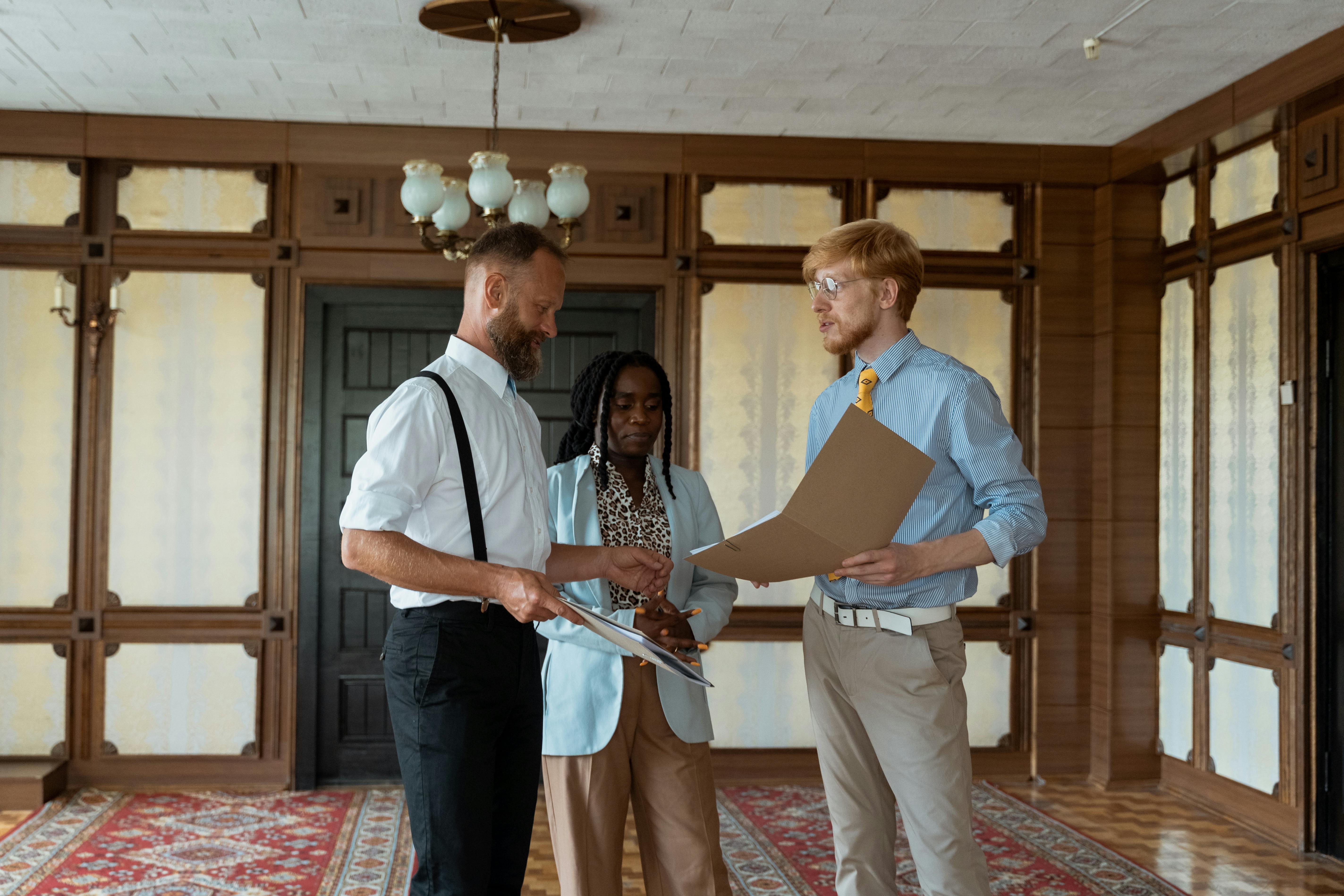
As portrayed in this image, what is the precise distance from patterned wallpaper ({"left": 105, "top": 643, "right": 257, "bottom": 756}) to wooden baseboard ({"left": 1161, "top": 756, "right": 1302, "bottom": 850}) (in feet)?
13.5

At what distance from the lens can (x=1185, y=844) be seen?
445cm

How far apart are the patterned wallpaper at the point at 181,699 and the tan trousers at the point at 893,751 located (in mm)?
3722

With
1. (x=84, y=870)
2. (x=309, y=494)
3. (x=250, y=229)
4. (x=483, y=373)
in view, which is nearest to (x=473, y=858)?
(x=483, y=373)

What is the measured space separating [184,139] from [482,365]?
146 inches

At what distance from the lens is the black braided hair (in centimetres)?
275

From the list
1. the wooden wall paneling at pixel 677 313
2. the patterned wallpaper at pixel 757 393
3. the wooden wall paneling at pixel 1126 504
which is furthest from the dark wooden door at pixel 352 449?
the wooden wall paneling at pixel 1126 504

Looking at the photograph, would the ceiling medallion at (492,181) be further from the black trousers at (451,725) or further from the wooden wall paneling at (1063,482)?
the wooden wall paneling at (1063,482)

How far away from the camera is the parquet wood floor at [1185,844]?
3979 millimetres

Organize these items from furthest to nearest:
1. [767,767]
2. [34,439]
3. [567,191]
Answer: [767,767], [34,439], [567,191]

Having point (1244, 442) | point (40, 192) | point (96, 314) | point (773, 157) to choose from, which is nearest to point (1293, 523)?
point (1244, 442)

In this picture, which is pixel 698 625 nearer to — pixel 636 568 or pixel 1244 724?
pixel 636 568

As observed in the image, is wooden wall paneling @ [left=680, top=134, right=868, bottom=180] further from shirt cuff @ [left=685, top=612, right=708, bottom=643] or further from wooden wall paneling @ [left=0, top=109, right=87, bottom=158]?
shirt cuff @ [left=685, top=612, right=708, bottom=643]

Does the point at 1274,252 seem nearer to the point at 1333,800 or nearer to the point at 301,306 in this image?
the point at 1333,800

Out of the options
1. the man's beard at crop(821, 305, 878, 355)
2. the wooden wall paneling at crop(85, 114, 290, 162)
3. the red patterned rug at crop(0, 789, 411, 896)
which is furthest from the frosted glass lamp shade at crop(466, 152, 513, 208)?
the red patterned rug at crop(0, 789, 411, 896)
